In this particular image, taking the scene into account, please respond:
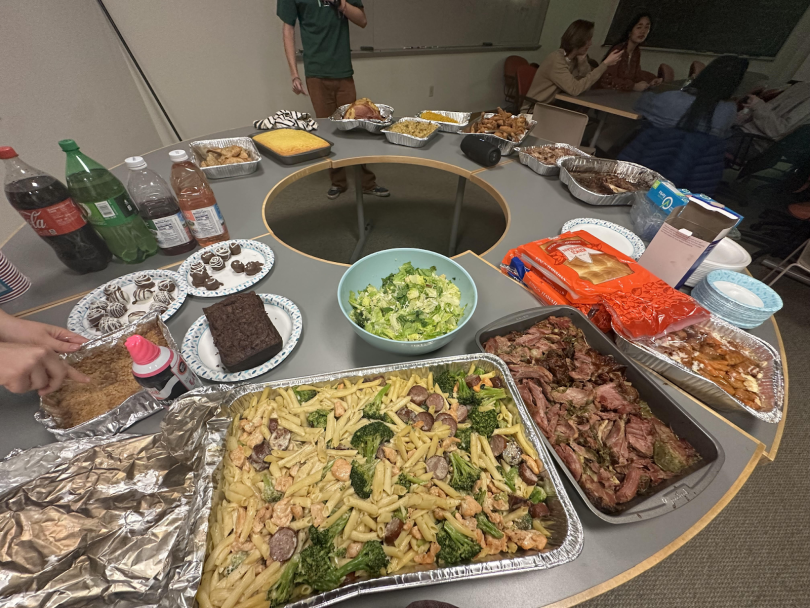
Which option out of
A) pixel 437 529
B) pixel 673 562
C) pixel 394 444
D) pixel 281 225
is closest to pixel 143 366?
pixel 394 444

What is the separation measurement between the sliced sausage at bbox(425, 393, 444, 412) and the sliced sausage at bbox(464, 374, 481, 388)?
0.40 feet

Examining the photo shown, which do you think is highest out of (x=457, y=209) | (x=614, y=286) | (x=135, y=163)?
(x=135, y=163)

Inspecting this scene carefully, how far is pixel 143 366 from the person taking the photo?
37.0 inches

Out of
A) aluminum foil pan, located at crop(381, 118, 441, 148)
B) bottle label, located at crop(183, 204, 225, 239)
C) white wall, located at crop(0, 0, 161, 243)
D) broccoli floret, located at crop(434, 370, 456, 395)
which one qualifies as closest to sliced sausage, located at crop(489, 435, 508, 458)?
broccoli floret, located at crop(434, 370, 456, 395)

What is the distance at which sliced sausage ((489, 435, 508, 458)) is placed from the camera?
107cm

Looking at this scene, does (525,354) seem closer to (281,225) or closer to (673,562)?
(673,562)

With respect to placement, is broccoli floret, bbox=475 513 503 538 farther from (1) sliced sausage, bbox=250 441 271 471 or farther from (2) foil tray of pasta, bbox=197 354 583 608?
(1) sliced sausage, bbox=250 441 271 471

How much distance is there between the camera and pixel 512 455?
105 cm

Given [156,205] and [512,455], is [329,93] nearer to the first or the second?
[156,205]

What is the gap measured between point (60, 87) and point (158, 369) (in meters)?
4.19

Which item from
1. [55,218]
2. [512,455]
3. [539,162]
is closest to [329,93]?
[539,162]

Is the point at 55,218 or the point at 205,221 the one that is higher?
the point at 55,218

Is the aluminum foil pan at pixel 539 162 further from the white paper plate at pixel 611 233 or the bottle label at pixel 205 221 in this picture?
the bottle label at pixel 205 221

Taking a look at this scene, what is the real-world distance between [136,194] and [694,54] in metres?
7.30
